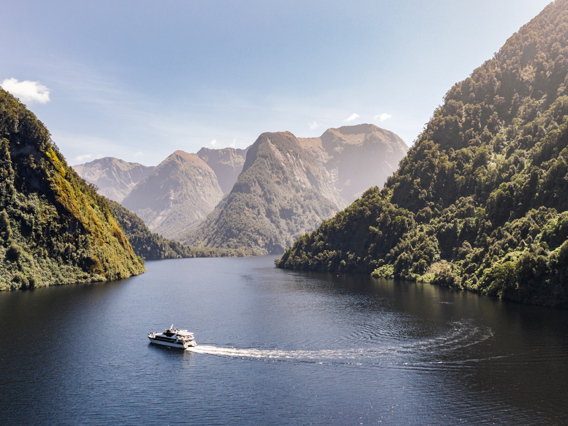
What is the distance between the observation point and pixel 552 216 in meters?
146

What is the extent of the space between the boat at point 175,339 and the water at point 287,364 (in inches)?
62.7

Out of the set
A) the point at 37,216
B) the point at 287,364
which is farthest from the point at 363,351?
the point at 37,216

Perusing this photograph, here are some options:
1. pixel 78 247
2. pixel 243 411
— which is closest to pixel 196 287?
pixel 78 247

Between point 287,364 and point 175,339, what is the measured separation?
2632 cm

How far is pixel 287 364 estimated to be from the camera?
76562mm

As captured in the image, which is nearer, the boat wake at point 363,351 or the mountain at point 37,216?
the boat wake at point 363,351

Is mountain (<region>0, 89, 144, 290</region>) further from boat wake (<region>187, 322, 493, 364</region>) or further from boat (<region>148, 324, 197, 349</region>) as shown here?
boat wake (<region>187, 322, 493, 364</region>)

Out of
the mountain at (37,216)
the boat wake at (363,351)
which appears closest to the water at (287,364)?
the boat wake at (363,351)

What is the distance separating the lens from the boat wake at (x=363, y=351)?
79.4 meters

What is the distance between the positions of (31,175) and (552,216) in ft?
679

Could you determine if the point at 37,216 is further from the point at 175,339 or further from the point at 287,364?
the point at 287,364

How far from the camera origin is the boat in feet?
287

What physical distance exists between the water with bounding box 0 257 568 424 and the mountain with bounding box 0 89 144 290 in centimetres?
3827

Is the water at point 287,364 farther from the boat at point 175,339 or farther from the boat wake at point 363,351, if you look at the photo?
the boat at point 175,339
